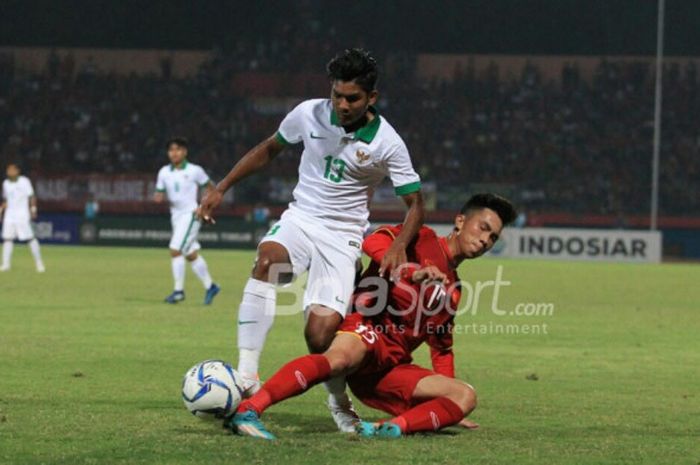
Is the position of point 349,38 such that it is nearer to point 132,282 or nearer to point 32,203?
point 32,203

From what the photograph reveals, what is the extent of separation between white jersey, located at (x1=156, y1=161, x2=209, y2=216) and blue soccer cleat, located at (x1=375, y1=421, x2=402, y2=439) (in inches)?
477

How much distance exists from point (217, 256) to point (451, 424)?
91.4ft

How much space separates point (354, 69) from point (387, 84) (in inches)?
1557

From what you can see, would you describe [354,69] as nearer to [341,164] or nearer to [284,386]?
[341,164]

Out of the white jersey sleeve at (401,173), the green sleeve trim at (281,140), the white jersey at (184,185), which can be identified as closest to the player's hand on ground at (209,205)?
the green sleeve trim at (281,140)

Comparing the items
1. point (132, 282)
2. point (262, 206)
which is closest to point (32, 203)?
point (132, 282)

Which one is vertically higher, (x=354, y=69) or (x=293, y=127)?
(x=354, y=69)

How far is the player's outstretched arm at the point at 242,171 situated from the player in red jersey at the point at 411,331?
0.84 metres

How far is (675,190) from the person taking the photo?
42562mm

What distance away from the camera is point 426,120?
46344mm

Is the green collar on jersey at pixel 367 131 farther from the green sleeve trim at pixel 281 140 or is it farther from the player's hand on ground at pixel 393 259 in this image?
the player's hand on ground at pixel 393 259

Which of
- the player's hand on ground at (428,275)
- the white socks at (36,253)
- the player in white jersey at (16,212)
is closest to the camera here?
the player's hand on ground at (428,275)

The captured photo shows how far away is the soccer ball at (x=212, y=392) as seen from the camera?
6.42 meters

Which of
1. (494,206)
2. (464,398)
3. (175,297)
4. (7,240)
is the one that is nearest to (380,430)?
(464,398)
